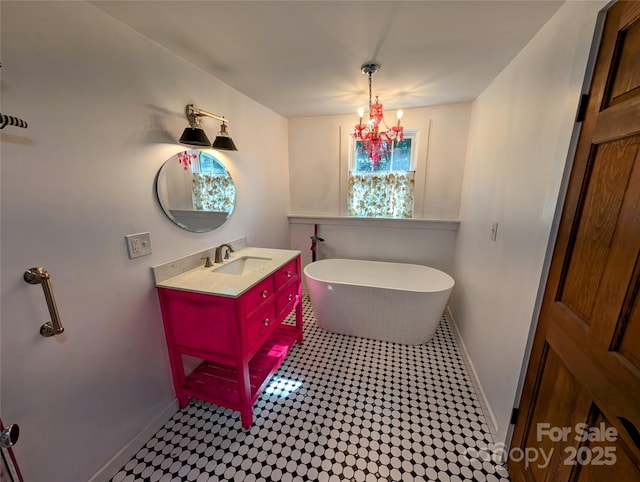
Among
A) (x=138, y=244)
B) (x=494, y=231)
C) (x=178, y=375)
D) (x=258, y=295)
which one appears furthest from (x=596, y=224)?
(x=178, y=375)

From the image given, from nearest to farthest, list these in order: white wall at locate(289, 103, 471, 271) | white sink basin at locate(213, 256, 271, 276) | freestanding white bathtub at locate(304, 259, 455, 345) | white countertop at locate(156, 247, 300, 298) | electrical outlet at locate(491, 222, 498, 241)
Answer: white countertop at locate(156, 247, 300, 298) < electrical outlet at locate(491, 222, 498, 241) < white sink basin at locate(213, 256, 271, 276) < freestanding white bathtub at locate(304, 259, 455, 345) < white wall at locate(289, 103, 471, 271)

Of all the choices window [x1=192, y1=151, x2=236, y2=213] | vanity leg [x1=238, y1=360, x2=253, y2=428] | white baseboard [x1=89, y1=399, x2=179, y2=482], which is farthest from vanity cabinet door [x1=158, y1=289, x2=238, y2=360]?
window [x1=192, y1=151, x2=236, y2=213]

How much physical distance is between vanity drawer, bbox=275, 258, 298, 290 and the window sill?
1.07 meters

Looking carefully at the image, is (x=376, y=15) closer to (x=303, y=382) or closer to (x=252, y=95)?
(x=252, y=95)

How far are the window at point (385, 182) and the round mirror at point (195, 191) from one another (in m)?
1.48

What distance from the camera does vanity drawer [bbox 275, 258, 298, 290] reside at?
1.79m

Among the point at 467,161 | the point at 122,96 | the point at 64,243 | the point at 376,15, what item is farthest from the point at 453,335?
the point at 122,96

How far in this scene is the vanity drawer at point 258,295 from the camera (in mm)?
1406

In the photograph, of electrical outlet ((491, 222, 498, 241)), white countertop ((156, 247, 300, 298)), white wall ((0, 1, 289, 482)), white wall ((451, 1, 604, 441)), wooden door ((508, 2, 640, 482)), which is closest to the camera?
wooden door ((508, 2, 640, 482))

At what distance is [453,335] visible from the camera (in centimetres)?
241

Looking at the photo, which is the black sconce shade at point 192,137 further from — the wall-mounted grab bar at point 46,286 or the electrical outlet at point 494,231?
the electrical outlet at point 494,231

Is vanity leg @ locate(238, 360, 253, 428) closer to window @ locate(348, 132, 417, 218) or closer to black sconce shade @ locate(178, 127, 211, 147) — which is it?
black sconce shade @ locate(178, 127, 211, 147)

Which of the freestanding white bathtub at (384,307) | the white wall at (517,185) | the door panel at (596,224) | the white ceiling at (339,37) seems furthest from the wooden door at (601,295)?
the freestanding white bathtub at (384,307)

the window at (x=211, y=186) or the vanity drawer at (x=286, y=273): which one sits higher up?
the window at (x=211, y=186)
